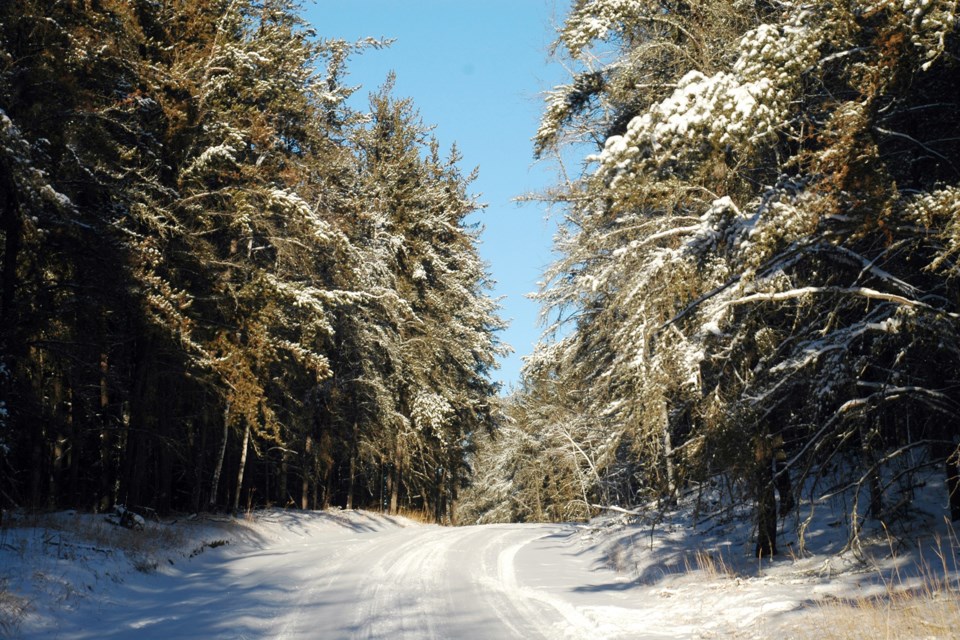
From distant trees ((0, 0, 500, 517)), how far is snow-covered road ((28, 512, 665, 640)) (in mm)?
2607

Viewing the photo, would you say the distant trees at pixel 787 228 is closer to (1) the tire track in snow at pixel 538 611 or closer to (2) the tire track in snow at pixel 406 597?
(1) the tire track in snow at pixel 538 611

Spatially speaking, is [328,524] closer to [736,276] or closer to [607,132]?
[607,132]

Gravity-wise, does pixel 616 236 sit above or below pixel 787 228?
above

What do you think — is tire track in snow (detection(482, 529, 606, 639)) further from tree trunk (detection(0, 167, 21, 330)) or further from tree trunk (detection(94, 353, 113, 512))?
tree trunk (detection(0, 167, 21, 330))

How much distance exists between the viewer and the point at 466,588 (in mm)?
10742

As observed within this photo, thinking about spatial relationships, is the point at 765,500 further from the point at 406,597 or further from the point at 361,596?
the point at 361,596

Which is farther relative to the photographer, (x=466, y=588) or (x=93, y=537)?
(x=93, y=537)

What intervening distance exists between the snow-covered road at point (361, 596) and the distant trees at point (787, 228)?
8.37 ft

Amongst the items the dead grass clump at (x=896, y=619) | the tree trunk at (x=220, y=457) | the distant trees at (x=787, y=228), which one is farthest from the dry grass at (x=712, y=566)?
the tree trunk at (x=220, y=457)

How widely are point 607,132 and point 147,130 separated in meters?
9.26

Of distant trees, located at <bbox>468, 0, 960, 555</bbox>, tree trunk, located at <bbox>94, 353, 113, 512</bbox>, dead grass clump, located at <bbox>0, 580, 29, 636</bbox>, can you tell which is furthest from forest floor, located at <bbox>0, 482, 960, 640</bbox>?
tree trunk, located at <bbox>94, 353, 113, 512</bbox>

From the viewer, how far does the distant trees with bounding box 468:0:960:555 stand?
26.0 ft

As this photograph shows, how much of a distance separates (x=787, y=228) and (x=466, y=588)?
6.46 m

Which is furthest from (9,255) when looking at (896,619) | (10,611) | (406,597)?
(896,619)
